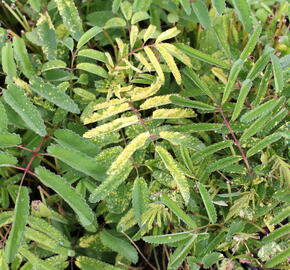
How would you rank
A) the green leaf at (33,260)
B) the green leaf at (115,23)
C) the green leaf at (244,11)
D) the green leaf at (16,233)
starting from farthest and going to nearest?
1. the green leaf at (115,23)
2. the green leaf at (244,11)
3. the green leaf at (33,260)
4. the green leaf at (16,233)

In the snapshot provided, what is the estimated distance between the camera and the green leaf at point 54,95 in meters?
1.18

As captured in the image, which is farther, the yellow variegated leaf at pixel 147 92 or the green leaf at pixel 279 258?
the yellow variegated leaf at pixel 147 92

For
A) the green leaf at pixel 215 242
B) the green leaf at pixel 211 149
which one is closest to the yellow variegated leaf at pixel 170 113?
the green leaf at pixel 211 149

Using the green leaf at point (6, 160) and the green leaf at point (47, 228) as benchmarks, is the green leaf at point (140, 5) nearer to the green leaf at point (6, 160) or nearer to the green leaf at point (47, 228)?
the green leaf at point (6, 160)

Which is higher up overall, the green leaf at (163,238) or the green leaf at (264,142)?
the green leaf at (264,142)

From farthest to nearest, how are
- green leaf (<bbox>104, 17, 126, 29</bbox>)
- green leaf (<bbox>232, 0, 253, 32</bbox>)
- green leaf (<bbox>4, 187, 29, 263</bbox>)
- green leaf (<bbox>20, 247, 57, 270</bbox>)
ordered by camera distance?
green leaf (<bbox>104, 17, 126, 29</bbox>)
green leaf (<bbox>232, 0, 253, 32</bbox>)
green leaf (<bbox>20, 247, 57, 270</bbox>)
green leaf (<bbox>4, 187, 29, 263</bbox>)

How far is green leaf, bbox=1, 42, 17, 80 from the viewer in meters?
1.23

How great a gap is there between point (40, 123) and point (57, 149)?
8cm

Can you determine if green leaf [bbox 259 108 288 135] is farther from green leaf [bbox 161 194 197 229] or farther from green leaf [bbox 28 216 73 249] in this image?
green leaf [bbox 28 216 73 249]

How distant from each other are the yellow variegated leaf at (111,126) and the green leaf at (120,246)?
34cm

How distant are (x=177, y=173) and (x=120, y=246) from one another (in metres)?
0.32

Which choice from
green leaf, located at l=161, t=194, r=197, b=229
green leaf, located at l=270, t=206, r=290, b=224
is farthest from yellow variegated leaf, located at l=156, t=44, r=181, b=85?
green leaf, located at l=270, t=206, r=290, b=224

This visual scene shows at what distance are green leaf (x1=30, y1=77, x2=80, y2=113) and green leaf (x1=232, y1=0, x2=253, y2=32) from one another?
1.78 ft

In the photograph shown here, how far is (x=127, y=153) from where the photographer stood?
109 cm
